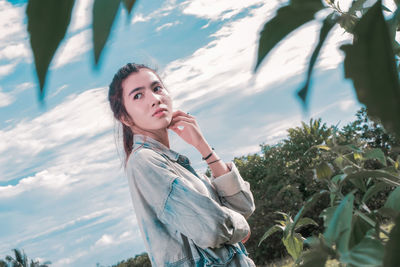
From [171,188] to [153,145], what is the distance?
0.46 meters

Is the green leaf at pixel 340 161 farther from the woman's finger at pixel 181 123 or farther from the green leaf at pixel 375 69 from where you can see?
the woman's finger at pixel 181 123

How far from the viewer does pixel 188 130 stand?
2.26m

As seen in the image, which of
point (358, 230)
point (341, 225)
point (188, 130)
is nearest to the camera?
point (341, 225)

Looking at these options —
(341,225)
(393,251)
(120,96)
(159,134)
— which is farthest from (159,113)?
(393,251)

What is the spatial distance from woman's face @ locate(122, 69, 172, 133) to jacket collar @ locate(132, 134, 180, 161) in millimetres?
56

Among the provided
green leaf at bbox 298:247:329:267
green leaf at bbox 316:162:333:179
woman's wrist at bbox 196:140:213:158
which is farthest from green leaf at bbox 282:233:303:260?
woman's wrist at bbox 196:140:213:158

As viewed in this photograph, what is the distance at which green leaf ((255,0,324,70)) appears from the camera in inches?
13.4

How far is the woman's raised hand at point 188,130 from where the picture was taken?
7.42 feet

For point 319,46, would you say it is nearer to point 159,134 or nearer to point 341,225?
point 341,225

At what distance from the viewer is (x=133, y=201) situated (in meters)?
1.98

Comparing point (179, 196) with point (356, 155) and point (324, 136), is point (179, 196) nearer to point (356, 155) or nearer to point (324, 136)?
point (356, 155)

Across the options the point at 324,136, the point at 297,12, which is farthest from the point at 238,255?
the point at 324,136

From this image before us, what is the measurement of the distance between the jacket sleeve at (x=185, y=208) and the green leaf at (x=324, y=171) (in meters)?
1.03

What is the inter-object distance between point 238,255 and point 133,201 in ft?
1.79
